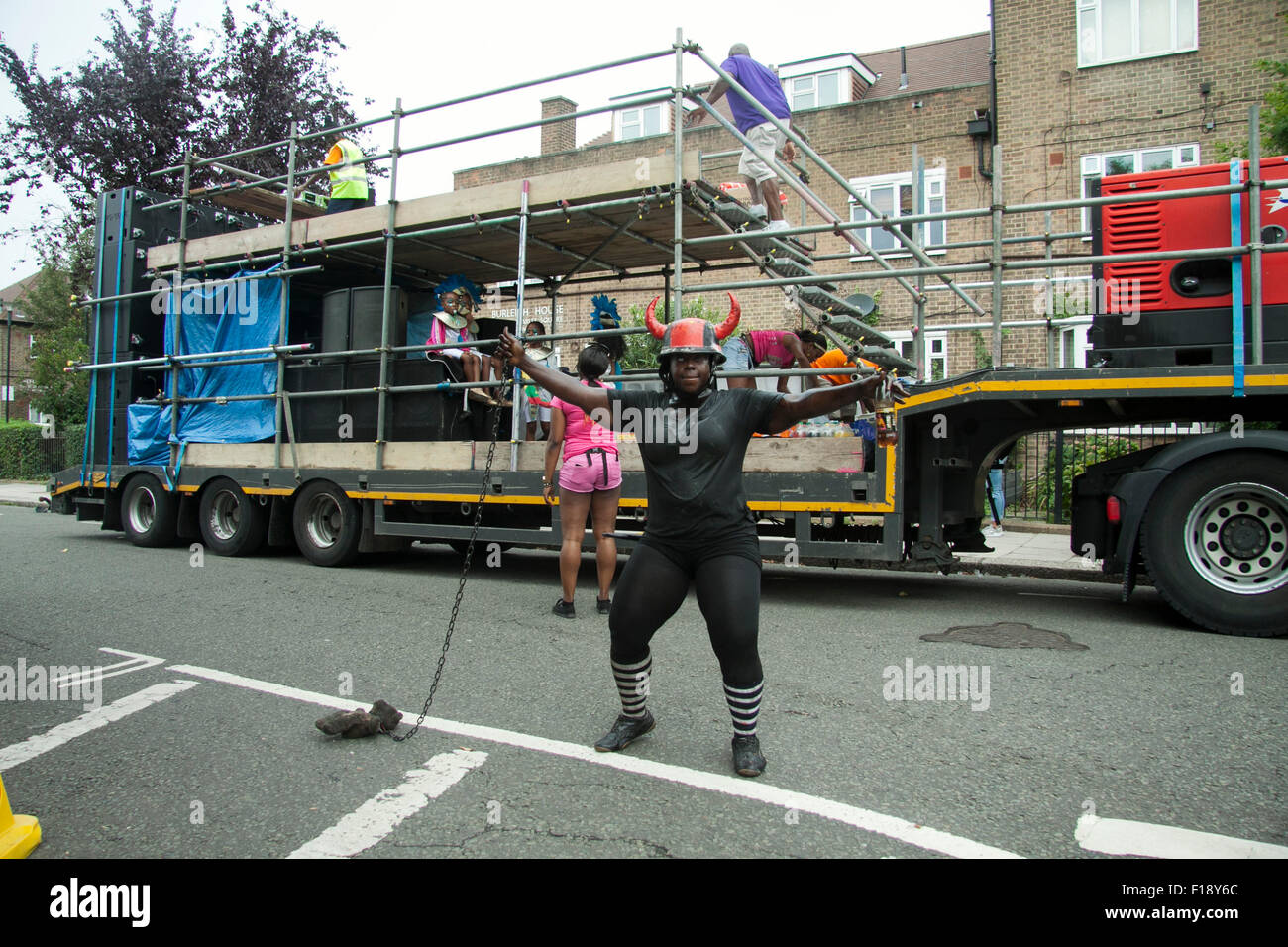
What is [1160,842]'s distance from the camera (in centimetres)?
279

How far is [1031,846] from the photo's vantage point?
2.77m

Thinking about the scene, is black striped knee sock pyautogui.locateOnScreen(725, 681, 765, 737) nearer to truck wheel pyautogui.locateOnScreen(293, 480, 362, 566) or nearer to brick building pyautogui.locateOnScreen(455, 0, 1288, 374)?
truck wheel pyautogui.locateOnScreen(293, 480, 362, 566)

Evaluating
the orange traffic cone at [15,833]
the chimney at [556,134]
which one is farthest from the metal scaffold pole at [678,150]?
the chimney at [556,134]

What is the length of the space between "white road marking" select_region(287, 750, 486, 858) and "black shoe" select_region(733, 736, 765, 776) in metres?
0.99

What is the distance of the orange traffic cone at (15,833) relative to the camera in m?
2.76

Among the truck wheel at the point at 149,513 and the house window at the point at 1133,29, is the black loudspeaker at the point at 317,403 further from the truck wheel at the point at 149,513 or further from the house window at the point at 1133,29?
the house window at the point at 1133,29

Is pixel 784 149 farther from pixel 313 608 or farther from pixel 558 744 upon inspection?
pixel 558 744

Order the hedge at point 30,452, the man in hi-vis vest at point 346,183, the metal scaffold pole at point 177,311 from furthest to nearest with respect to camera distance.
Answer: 1. the hedge at point 30,452
2. the metal scaffold pole at point 177,311
3. the man in hi-vis vest at point 346,183

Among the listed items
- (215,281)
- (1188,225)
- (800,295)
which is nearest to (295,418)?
(215,281)

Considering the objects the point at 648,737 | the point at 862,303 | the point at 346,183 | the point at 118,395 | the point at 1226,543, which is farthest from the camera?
the point at 118,395

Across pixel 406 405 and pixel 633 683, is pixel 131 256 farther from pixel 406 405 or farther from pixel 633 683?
pixel 633 683

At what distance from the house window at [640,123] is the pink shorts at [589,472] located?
1885 centimetres

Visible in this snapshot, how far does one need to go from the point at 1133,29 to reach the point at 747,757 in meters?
17.8

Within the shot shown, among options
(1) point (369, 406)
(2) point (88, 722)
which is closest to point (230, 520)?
(1) point (369, 406)
